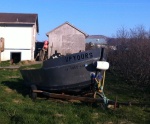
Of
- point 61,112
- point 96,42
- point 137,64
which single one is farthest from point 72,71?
point 96,42

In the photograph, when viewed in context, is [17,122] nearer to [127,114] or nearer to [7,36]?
[127,114]

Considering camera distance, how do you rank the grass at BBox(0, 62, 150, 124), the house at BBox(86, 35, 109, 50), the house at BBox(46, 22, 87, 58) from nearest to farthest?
1. the grass at BBox(0, 62, 150, 124)
2. the house at BBox(46, 22, 87, 58)
3. the house at BBox(86, 35, 109, 50)

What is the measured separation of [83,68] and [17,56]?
65.1 feet

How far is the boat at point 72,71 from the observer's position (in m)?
9.99

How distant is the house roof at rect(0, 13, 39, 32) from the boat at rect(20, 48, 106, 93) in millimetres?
18530

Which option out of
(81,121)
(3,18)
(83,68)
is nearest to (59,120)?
(81,121)

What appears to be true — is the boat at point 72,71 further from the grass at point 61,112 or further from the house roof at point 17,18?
the house roof at point 17,18

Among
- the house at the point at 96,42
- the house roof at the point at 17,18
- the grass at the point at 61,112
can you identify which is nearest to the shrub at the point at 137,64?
the grass at the point at 61,112

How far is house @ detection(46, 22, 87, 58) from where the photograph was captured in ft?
105

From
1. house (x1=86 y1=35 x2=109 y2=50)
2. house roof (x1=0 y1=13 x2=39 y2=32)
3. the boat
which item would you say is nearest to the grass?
the boat

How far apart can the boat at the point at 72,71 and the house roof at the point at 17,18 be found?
60.8 ft

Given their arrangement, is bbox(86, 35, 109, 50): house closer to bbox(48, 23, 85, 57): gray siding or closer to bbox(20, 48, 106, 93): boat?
bbox(48, 23, 85, 57): gray siding

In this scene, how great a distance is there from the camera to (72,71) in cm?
1016

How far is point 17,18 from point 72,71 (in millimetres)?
20689
